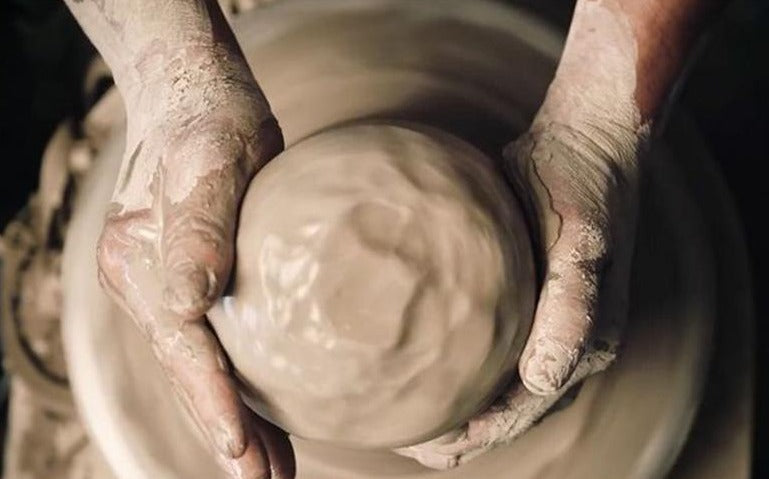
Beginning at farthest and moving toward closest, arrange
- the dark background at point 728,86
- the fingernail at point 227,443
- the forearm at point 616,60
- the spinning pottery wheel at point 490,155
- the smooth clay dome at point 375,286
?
the dark background at point 728,86 < the spinning pottery wheel at point 490,155 < the forearm at point 616,60 < the fingernail at point 227,443 < the smooth clay dome at point 375,286

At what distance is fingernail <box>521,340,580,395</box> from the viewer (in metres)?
0.86

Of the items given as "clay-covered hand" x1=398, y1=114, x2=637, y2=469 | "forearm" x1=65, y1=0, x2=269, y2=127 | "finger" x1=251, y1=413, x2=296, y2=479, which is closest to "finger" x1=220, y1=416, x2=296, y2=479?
"finger" x1=251, y1=413, x2=296, y2=479

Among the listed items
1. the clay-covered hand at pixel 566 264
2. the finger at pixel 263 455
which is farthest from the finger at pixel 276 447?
the clay-covered hand at pixel 566 264

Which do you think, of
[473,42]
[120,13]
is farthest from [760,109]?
[120,13]

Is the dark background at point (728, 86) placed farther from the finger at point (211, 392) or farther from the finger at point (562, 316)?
the finger at point (211, 392)

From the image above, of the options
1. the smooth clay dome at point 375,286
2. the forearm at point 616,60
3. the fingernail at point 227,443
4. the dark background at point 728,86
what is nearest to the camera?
the smooth clay dome at point 375,286

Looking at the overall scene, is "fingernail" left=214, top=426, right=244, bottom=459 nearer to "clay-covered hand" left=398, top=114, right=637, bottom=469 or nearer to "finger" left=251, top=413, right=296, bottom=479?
"finger" left=251, top=413, right=296, bottom=479

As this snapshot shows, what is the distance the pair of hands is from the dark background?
0.64 metres

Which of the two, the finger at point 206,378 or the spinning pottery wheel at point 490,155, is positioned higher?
the finger at point 206,378

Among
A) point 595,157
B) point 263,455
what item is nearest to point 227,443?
point 263,455

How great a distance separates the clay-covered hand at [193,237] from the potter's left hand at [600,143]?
21 cm

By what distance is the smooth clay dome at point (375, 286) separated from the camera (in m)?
0.77

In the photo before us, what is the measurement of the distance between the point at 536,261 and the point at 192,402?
0.31m

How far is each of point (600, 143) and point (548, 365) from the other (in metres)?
0.25
